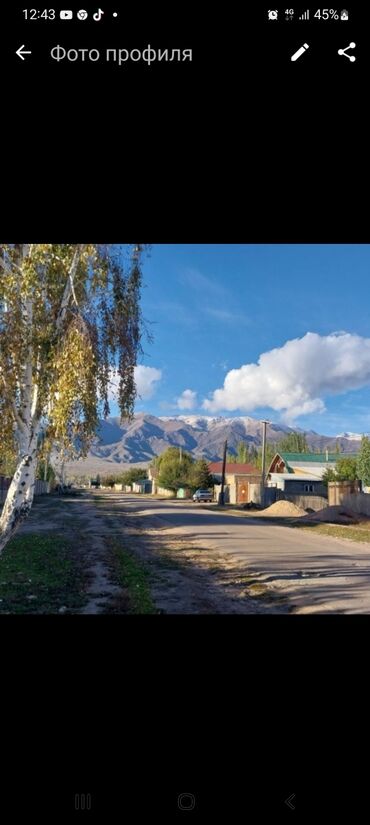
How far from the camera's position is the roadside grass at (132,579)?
4442 mm

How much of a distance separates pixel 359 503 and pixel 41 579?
17.7 meters

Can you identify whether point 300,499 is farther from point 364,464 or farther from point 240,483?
point 240,483

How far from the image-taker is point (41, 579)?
6133 millimetres

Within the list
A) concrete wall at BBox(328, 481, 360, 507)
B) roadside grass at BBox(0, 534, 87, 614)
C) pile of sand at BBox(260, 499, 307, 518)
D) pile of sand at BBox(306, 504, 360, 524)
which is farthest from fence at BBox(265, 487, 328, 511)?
roadside grass at BBox(0, 534, 87, 614)

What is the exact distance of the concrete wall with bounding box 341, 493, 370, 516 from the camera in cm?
2002
